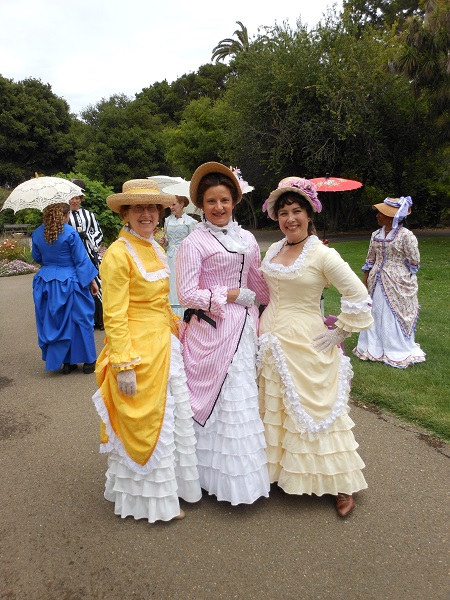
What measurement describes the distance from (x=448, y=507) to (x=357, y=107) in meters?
19.2

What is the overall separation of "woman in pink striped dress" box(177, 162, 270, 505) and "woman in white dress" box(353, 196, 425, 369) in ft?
10.0

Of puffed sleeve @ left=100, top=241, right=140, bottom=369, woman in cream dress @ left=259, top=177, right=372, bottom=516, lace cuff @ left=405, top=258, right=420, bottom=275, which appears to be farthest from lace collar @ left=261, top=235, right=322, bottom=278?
lace cuff @ left=405, top=258, right=420, bottom=275

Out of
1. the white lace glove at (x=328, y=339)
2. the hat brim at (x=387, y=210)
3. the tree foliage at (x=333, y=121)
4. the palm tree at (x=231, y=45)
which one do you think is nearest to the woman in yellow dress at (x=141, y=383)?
the white lace glove at (x=328, y=339)

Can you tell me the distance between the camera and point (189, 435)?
2.74 m

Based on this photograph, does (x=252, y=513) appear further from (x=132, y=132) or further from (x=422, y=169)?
(x=132, y=132)

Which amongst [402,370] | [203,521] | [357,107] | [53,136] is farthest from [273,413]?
[53,136]

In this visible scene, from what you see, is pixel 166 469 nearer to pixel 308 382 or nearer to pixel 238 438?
pixel 238 438

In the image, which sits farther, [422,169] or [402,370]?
[422,169]

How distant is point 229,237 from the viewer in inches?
112

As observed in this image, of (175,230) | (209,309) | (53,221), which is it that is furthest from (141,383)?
(175,230)

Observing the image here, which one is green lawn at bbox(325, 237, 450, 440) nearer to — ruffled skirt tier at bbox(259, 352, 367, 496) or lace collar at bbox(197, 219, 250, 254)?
ruffled skirt tier at bbox(259, 352, 367, 496)

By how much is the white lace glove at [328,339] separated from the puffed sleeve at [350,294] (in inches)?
2.3

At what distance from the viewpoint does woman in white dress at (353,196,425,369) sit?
534cm

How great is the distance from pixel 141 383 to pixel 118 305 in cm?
46
